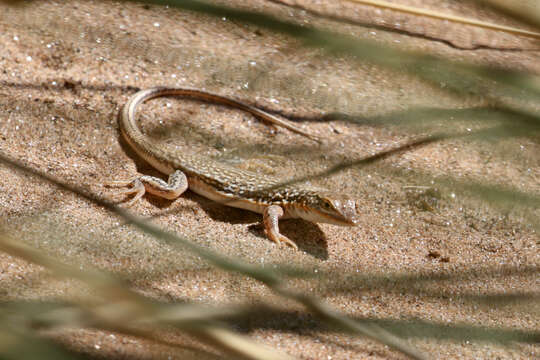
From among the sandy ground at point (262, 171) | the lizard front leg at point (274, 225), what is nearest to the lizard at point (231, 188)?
the lizard front leg at point (274, 225)

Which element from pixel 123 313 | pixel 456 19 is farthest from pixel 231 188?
pixel 123 313

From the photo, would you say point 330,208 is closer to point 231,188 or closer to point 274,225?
point 274,225

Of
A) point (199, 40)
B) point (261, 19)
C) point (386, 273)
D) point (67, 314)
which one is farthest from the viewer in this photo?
point (199, 40)

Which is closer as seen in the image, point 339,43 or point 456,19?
point 339,43

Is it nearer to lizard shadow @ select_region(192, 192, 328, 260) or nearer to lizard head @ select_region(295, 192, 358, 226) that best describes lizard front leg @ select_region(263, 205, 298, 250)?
lizard shadow @ select_region(192, 192, 328, 260)

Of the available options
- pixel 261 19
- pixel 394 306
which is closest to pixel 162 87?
pixel 394 306

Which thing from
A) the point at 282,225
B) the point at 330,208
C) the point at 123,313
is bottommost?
the point at 282,225

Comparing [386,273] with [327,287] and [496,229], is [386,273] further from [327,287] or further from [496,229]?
[496,229]
